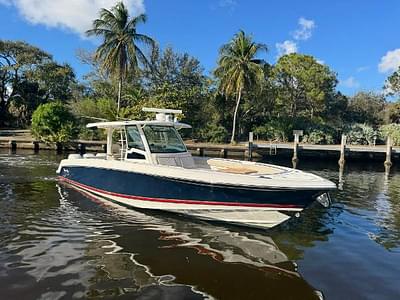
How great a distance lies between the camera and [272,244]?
302 inches

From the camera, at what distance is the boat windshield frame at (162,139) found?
10.0 meters

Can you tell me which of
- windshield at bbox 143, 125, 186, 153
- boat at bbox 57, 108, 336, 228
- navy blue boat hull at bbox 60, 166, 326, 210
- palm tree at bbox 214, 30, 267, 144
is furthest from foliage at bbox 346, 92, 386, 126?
navy blue boat hull at bbox 60, 166, 326, 210

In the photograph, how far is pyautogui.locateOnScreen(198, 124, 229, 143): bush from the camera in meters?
36.0

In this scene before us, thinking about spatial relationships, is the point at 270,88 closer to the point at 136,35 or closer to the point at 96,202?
the point at 136,35

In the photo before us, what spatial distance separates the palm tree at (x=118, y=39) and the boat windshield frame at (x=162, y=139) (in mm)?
22775

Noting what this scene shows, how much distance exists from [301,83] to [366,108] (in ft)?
47.4

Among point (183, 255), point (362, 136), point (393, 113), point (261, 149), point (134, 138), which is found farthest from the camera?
point (393, 113)

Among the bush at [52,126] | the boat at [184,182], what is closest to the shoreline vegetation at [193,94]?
the bush at [52,126]

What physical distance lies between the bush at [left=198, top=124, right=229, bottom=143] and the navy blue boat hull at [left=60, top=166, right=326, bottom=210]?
25232mm

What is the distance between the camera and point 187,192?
342 inches

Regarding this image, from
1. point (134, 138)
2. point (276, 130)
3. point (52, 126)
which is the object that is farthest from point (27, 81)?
point (134, 138)

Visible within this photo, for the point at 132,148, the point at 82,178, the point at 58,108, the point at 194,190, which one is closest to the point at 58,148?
the point at 58,108

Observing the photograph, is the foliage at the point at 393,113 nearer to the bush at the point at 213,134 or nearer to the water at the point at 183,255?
the bush at the point at 213,134

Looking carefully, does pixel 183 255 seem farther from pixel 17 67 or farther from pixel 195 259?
pixel 17 67
